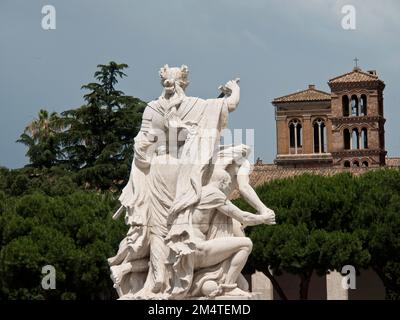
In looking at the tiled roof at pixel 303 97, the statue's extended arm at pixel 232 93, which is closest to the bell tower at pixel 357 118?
the tiled roof at pixel 303 97

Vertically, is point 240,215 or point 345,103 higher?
point 345,103

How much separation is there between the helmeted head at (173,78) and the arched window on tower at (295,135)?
312 ft

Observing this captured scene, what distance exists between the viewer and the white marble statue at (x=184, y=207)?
1527cm

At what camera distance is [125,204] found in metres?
15.7

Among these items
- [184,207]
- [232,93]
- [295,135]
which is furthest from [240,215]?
[295,135]

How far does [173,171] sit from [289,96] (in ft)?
312

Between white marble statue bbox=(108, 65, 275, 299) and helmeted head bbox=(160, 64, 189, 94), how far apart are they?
13mm

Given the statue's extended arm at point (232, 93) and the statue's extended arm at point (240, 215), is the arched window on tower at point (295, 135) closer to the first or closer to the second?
the statue's extended arm at point (232, 93)

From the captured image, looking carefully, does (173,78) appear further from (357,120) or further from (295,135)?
(295,135)

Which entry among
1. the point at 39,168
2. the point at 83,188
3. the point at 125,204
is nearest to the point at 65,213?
the point at 83,188

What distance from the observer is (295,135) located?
368 ft

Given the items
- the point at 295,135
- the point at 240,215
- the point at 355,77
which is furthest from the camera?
the point at 295,135

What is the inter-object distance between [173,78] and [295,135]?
316 feet
